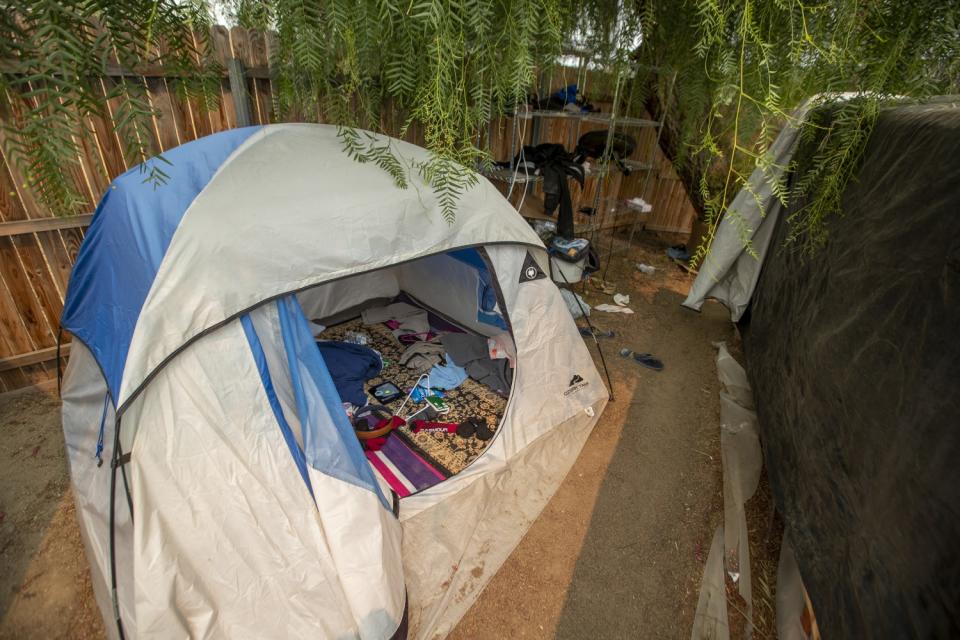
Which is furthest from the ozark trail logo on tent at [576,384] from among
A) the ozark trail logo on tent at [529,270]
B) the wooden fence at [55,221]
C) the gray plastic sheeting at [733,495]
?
the wooden fence at [55,221]

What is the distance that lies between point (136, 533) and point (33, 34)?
4.21ft

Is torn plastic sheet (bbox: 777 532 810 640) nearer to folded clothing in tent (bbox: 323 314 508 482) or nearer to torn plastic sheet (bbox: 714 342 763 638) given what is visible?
torn plastic sheet (bbox: 714 342 763 638)

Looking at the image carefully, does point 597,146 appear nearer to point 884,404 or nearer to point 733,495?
point 733,495

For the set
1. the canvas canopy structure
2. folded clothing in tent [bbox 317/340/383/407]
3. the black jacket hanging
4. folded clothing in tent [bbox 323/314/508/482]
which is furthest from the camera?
the black jacket hanging

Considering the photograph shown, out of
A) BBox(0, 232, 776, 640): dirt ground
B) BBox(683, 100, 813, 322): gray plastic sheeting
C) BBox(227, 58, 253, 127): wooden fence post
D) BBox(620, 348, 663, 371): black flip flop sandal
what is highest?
BBox(227, 58, 253, 127): wooden fence post

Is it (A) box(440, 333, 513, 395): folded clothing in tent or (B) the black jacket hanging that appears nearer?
(A) box(440, 333, 513, 395): folded clothing in tent

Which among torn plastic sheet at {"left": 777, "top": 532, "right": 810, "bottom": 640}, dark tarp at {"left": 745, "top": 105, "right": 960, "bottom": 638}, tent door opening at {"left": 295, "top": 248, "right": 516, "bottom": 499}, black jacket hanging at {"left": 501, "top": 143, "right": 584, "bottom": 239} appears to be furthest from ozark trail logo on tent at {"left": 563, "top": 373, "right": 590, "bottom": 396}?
black jacket hanging at {"left": 501, "top": 143, "right": 584, "bottom": 239}

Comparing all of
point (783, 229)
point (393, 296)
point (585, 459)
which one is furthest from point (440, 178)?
point (393, 296)

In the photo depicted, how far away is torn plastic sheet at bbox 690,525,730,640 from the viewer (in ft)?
4.55

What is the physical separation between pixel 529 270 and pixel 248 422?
4.20ft

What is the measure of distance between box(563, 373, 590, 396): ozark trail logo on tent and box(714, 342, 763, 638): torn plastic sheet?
728 millimetres

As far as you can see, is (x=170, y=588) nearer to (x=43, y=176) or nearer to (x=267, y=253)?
(x=267, y=253)

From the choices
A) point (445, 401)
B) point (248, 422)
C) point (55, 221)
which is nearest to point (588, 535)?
point (445, 401)

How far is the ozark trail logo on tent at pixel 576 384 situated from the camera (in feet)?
7.13
